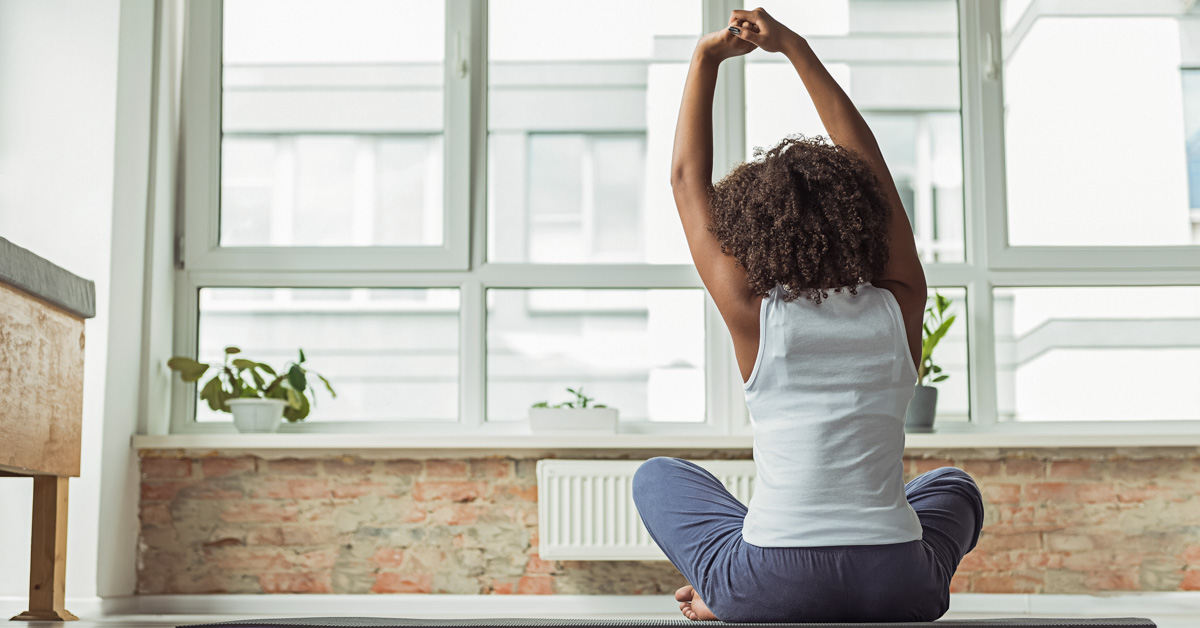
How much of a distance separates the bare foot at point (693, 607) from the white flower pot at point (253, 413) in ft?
5.19

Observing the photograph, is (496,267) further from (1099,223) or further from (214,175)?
(1099,223)

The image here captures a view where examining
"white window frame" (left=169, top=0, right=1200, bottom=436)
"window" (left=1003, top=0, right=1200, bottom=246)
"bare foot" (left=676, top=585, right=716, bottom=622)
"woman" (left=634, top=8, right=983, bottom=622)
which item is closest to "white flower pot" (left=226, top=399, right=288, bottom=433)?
"white window frame" (left=169, top=0, right=1200, bottom=436)

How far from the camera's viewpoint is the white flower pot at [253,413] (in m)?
2.97

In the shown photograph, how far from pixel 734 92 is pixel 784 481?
77.8 inches

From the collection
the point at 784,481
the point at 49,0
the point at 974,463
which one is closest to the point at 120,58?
the point at 49,0

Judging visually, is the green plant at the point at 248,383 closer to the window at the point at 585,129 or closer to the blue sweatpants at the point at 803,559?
the window at the point at 585,129

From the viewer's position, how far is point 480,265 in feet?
10.3

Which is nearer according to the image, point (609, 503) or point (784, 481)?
point (784, 481)

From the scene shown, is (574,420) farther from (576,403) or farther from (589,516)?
(589,516)

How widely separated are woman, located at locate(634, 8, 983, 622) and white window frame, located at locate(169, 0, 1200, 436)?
1.59 meters

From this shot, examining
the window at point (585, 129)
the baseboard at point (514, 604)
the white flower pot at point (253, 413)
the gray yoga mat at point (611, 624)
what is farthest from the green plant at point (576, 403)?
the gray yoga mat at point (611, 624)

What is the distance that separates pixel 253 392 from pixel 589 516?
3.37 ft

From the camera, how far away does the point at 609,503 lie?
9.39 ft

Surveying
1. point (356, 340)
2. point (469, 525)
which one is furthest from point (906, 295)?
point (356, 340)
